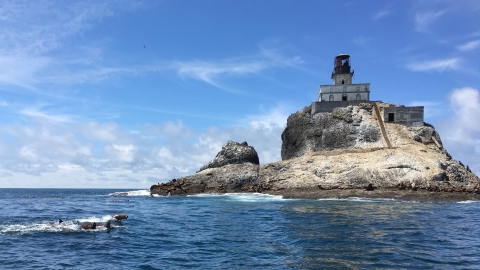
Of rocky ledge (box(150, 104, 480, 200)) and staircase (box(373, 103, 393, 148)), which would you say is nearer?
rocky ledge (box(150, 104, 480, 200))

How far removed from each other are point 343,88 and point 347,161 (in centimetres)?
2421

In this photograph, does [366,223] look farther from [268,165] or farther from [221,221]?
[268,165]

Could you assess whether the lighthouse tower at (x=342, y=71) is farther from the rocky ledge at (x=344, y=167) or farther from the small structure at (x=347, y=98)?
the rocky ledge at (x=344, y=167)

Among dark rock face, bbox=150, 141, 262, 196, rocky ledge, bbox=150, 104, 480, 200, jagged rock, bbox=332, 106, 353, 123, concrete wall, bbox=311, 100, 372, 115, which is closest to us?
rocky ledge, bbox=150, 104, 480, 200

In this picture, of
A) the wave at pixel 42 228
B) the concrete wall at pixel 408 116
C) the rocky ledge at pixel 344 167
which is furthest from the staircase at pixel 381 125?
the wave at pixel 42 228

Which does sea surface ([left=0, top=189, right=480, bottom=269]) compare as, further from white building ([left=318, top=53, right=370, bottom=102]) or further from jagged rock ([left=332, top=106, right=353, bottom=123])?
white building ([left=318, top=53, right=370, bottom=102])

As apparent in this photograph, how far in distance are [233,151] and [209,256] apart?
4966 centimetres

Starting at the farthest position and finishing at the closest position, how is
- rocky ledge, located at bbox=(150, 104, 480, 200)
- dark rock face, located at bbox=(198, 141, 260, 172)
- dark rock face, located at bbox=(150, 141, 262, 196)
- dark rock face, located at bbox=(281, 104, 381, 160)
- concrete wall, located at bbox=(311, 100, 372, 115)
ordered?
concrete wall, located at bbox=(311, 100, 372, 115), dark rock face, located at bbox=(198, 141, 260, 172), dark rock face, located at bbox=(281, 104, 381, 160), dark rock face, located at bbox=(150, 141, 262, 196), rocky ledge, located at bbox=(150, 104, 480, 200)

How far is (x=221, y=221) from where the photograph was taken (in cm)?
2567

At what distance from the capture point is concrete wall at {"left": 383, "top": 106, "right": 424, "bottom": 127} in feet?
201

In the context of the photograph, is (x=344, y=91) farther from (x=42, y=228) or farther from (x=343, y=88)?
(x=42, y=228)

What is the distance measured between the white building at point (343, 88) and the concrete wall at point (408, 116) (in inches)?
408

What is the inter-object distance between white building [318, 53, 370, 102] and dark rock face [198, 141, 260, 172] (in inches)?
773

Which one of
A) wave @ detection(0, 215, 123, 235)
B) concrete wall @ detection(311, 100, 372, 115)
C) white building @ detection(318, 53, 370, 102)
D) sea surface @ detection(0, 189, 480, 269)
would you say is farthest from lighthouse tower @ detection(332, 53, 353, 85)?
wave @ detection(0, 215, 123, 235)
